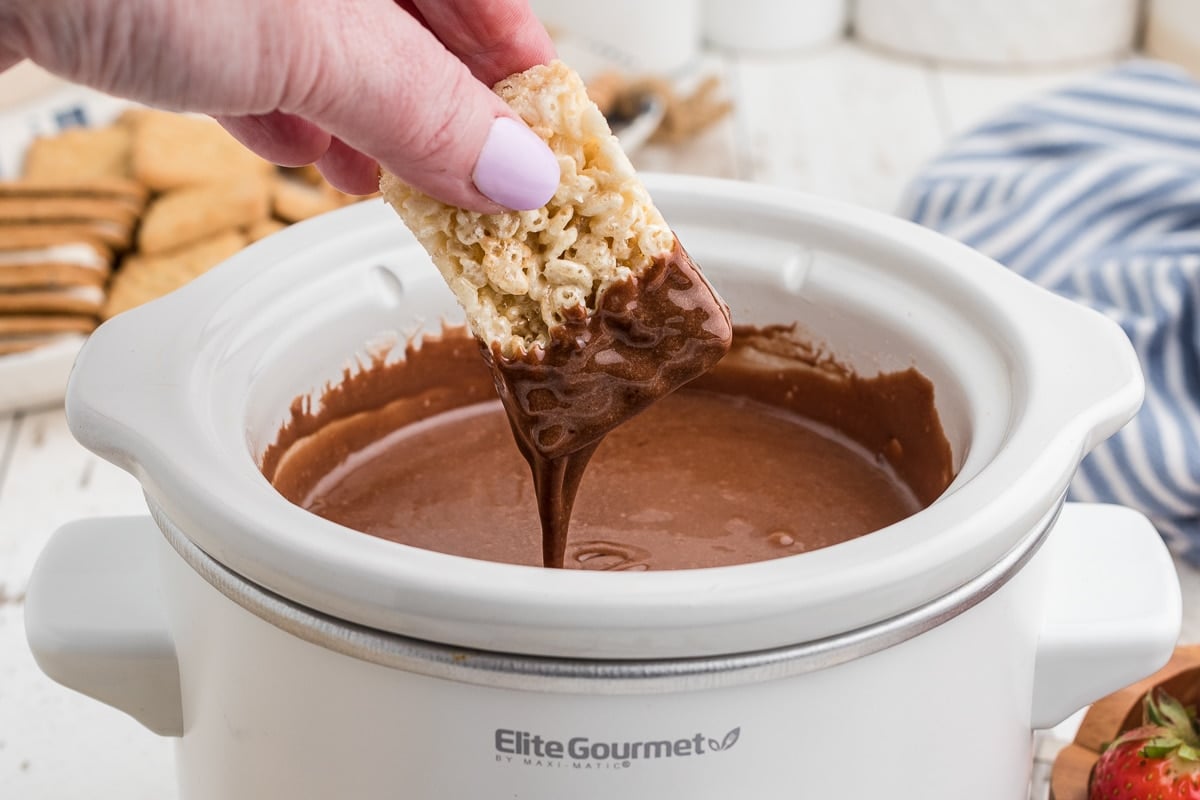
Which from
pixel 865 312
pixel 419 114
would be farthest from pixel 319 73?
pixel 865 312

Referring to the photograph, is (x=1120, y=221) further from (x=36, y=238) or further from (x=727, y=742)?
(x=36, y=238)

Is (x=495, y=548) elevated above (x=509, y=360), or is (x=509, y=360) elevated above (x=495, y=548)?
(x=509, y=360)

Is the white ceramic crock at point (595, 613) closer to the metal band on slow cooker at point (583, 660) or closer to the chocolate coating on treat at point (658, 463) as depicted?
the metal band on slow cooker at point (583, 660)

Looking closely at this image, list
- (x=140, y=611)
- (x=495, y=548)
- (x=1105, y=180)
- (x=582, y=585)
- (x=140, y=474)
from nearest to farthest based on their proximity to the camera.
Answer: (x=582, y=585)
(x=140, y=474)
(x=140, y=611)
(x=495, y=548)
(x=1105, y=180)

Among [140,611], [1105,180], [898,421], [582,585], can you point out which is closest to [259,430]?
[140,611]

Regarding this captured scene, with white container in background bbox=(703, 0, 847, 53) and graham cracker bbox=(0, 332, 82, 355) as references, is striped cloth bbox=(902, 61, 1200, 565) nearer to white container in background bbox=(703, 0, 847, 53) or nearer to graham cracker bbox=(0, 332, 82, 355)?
white container in background bbox=(703, 0, 847, 53)

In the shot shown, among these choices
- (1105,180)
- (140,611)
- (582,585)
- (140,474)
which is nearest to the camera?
(582,585)

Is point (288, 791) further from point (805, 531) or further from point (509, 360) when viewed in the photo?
point (805, 531)

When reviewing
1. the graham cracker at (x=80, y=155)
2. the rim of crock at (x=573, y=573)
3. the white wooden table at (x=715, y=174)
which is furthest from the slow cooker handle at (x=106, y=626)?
the graham cracker at (x=80, y=155)
